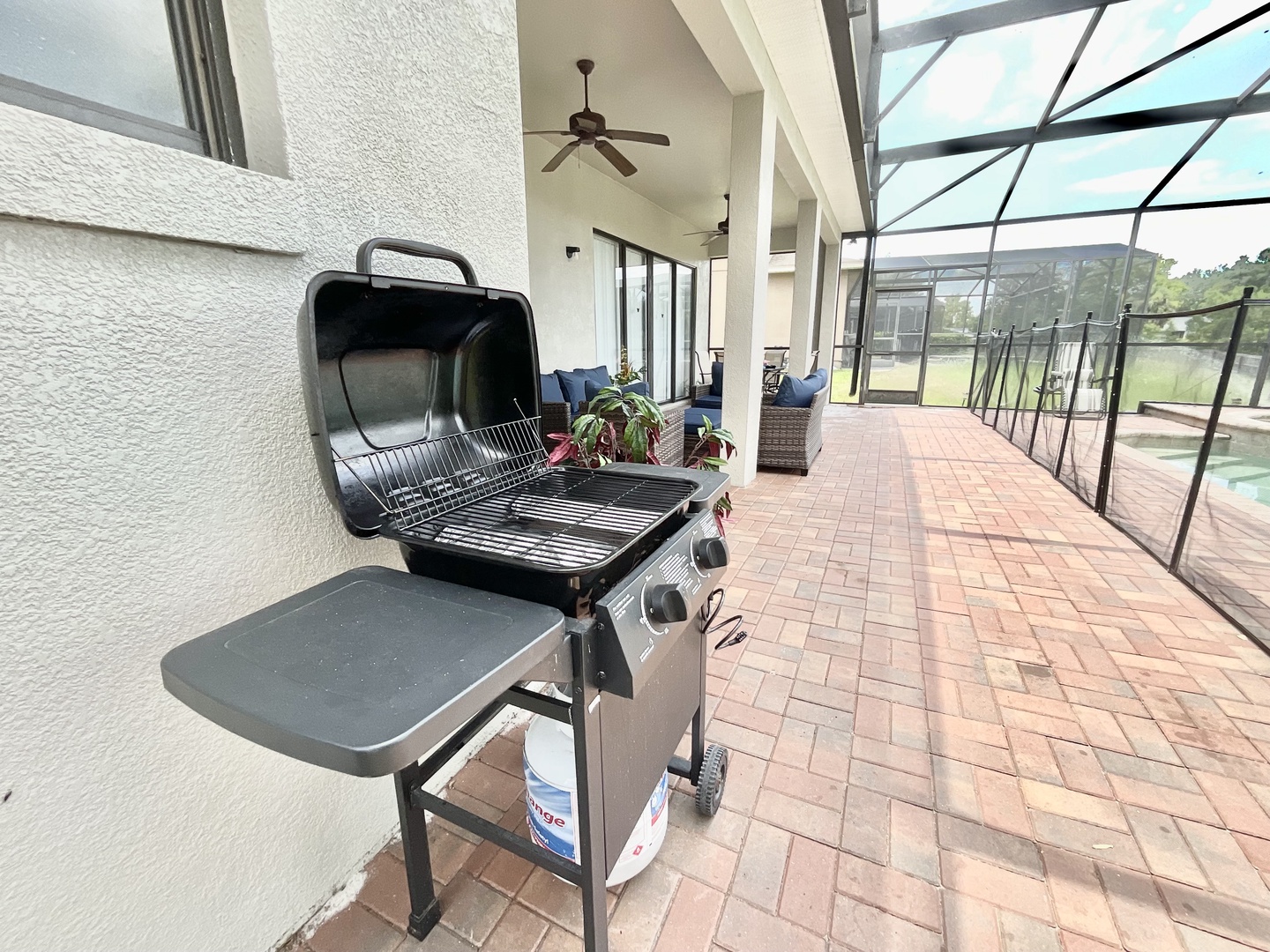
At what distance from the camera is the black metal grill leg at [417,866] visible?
1019 millimetres

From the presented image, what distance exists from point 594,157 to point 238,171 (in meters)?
5.27

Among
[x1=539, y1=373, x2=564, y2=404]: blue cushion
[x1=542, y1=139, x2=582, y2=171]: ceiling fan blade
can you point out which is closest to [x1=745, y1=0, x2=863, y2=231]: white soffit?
[x1=542, y1=139, x2=582, y2=171]: ceiling fan blade

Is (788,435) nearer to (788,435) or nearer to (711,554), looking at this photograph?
(788,435)

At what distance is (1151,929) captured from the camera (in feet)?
3.57

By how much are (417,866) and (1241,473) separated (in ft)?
11.4

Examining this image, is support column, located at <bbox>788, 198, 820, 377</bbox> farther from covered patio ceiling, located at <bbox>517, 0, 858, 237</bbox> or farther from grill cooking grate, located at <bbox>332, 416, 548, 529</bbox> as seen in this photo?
grill cooking grate, located at <bbox>332, 416, 548, 529</bbox>

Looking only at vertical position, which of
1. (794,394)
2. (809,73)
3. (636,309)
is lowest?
(794,394)

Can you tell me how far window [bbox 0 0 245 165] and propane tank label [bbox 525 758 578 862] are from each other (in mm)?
1276

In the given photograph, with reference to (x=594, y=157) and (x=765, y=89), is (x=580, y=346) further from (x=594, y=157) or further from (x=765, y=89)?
(x=765, y=89)

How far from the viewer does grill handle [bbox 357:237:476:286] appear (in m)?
0.86

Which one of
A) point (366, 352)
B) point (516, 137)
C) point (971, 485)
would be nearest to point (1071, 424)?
point (971, 485)

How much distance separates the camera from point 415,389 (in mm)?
1076

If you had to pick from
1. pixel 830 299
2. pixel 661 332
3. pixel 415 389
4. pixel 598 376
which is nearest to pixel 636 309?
pixel 661 332

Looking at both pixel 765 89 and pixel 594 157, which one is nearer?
pixel 765 89
